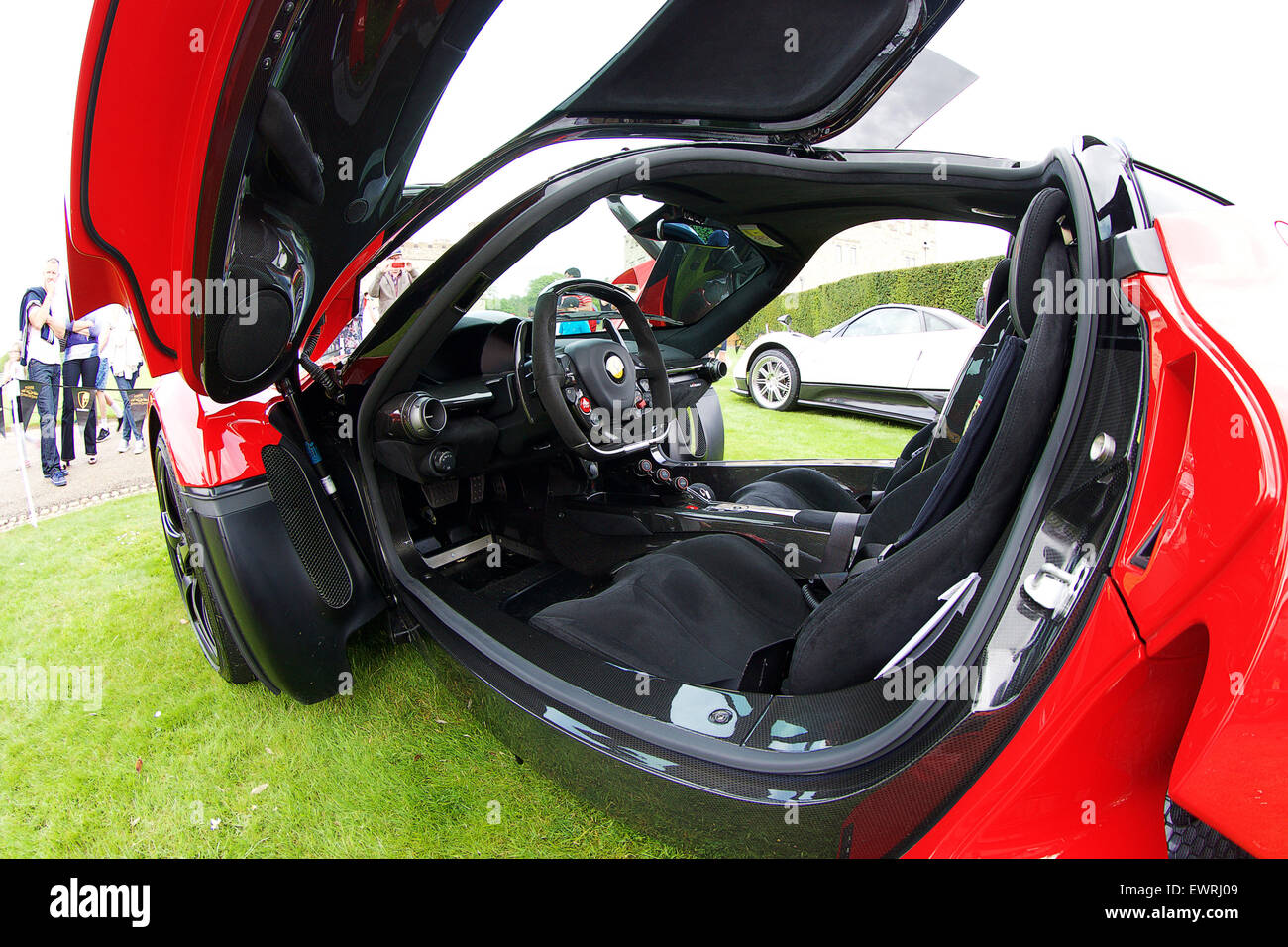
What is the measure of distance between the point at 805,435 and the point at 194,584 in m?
4.43

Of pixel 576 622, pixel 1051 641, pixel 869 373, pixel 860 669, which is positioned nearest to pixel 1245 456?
pixel 1051 641

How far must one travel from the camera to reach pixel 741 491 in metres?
2.47

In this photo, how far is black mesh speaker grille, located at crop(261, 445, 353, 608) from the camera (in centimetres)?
176

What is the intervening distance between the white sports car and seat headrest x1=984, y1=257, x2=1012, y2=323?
3.46 meters

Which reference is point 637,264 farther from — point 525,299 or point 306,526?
point 306,526

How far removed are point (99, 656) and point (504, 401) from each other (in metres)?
1.66

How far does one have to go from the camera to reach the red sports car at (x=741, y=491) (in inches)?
31.3

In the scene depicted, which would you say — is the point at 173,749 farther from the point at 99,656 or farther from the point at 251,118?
the point at 251,118

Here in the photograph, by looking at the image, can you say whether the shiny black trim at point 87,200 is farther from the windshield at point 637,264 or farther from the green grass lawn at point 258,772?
the green grass lawn at point 258,772

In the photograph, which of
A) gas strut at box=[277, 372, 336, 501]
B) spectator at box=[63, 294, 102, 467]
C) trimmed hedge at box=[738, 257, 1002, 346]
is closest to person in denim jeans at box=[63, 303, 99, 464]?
spectator at box=[63, 294, 102, 467]

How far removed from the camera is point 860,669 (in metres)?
1.16
